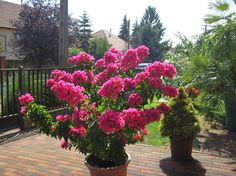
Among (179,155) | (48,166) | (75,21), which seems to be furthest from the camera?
(75,21)

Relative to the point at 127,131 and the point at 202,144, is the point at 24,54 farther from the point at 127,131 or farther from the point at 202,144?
the point at 127,131

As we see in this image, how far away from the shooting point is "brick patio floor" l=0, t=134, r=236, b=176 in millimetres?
4262

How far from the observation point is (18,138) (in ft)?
19.5

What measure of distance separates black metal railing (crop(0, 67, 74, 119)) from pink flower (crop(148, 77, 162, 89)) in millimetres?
3709

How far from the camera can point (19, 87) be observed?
6500 millimetres

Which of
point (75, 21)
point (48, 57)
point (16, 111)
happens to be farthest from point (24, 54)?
point (16, 111)

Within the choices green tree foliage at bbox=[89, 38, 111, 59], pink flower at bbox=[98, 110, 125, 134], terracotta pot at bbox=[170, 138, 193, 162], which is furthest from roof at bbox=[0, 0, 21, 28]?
pink flower at bbox=[98, 110, 125, 134]

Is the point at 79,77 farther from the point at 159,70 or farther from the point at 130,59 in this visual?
the point at 159,70

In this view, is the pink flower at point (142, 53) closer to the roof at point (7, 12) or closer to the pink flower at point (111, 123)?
the pink flower at point (111, 123)

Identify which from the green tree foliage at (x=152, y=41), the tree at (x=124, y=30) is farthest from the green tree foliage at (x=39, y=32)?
the tree at (x=124, y=30)

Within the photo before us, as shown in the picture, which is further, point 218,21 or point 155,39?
point 155,39

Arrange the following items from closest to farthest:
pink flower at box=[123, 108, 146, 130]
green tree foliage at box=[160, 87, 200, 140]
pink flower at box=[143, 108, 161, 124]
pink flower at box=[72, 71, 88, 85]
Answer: pink flower at box=[123, 108, 146, 130] → pink flower at box=[143, 108, 161, 124] → pink flower at box=[72, 71, 88, 85] → green tree foliage at box=[160, 87, 200, 140]

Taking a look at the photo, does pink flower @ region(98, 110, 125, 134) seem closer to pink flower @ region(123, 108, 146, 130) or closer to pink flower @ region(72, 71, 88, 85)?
pink flower @ region(123, 108, 146, 130)

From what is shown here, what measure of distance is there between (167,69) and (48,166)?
91.4 inches
